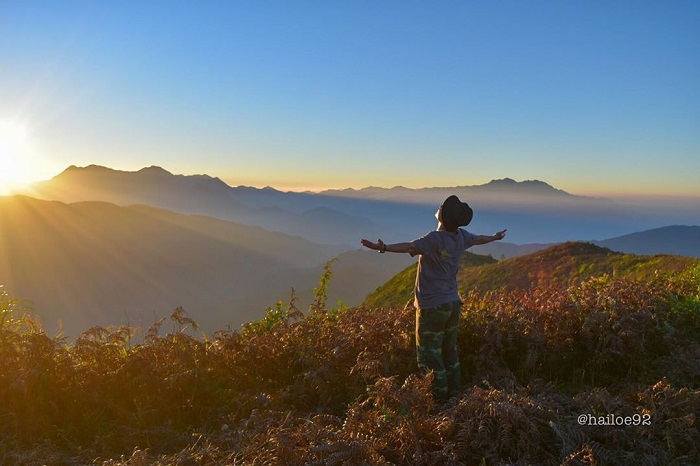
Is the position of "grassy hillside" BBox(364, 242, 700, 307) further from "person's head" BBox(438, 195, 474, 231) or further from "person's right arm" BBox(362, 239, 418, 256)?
"person's right arm" BBox(362, 239, 418, 256)

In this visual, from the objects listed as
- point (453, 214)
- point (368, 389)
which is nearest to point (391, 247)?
point (453, 214)

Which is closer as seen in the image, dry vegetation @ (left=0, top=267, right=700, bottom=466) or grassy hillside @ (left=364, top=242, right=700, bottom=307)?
dry vegetation @ (left=0, top=267, right=700, bottom=466)

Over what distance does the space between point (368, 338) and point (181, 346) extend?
2.48 m

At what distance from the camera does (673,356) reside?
6.21m

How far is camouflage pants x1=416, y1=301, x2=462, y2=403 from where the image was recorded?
5.89m

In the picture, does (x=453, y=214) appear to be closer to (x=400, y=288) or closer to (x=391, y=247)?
(x=391, y=247)

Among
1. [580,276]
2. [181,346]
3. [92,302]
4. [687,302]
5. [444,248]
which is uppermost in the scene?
[444,248]

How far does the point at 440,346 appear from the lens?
6.05m

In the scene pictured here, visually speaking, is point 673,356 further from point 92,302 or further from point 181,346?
point 92,302

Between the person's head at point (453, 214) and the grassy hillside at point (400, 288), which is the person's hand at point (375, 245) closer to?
the person's head at point (453, 214)

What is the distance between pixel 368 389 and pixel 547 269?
83.5 feet

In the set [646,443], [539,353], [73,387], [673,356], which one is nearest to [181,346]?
[73,387]
